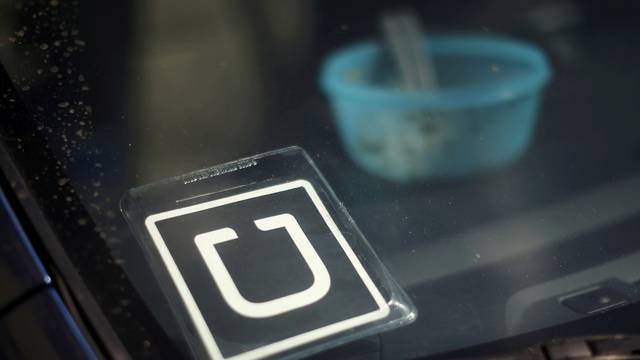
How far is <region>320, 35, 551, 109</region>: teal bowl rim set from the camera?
76 centimetres

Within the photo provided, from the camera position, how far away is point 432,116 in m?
0.75

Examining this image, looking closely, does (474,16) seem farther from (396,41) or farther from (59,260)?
(59,260)

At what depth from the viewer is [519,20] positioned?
0.90 meters

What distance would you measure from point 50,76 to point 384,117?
31 centimetres

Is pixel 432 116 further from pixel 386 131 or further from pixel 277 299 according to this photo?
pixel 277 299

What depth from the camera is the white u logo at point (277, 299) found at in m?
A: 0.58

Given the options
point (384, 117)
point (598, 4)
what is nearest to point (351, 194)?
point (384, 117)

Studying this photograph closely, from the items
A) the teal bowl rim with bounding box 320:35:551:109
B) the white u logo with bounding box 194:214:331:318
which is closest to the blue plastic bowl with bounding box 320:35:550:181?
the teal bowl rim with bounding box 320:35:551:109

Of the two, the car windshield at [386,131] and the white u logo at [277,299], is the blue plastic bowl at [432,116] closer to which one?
the car windshield at [386,131]

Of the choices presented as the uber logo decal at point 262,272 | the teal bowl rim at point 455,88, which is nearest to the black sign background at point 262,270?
the uber logo decal at point 262,272

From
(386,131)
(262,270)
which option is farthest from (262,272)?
(386,131)

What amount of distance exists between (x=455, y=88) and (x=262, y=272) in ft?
1.01

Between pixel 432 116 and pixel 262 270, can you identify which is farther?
pixel 432 116

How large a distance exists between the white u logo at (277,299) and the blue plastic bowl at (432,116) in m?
0.11
